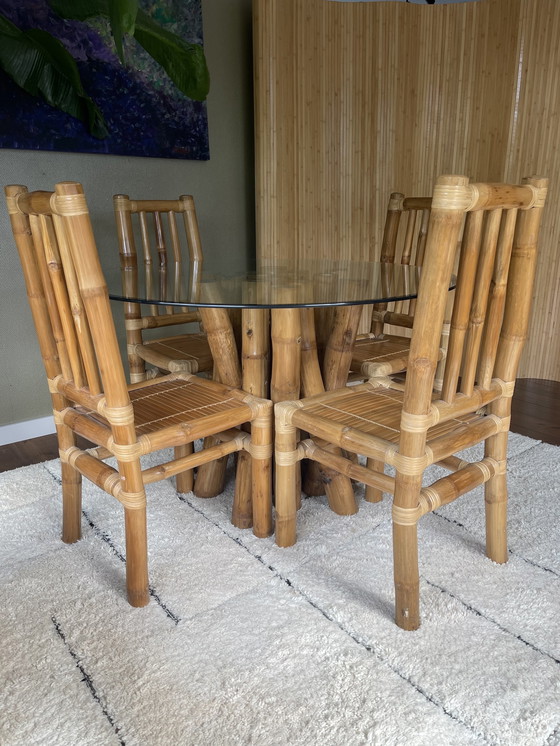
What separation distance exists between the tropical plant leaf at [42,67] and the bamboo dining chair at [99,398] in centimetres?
108

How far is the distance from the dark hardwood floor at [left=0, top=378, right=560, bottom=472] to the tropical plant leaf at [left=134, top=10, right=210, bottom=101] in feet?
5.34

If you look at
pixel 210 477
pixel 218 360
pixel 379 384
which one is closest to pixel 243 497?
pixel 210 477

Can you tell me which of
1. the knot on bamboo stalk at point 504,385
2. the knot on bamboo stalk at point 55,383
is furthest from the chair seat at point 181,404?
the knot on bamboo stalk at point 504,385

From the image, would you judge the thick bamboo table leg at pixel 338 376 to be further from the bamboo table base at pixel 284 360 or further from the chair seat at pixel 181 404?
the chair seat at pixel 181 404

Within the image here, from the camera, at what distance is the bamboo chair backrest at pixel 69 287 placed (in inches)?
48.8

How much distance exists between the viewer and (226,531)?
6.11 ft

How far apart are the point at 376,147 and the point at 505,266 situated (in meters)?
2.21

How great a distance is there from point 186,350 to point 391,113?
202 cm

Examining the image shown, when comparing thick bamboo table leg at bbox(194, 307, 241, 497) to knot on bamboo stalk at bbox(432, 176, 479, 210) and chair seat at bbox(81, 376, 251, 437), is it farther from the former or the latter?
knot on bamboo stalk at bbox(432, 176, 479, 210)

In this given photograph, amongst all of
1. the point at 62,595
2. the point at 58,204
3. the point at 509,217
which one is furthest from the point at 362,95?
the point at 62,595

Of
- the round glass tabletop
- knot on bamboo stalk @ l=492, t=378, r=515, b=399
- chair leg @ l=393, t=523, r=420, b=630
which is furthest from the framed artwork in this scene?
chair leg @ l=393, t=523, r=420, b=630

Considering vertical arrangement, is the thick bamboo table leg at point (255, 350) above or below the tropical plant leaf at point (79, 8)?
below

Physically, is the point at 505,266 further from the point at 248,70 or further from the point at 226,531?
the point at 248,70

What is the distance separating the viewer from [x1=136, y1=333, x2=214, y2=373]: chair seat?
206cm
